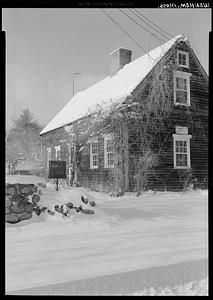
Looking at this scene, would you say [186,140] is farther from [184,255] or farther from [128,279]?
[128,279]

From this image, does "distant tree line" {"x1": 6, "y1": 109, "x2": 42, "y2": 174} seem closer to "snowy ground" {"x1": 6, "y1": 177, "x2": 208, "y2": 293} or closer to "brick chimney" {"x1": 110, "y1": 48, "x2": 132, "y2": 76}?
"snowy ground" {"x1": 6, "y1": 177, "x2": 208, "y2": 293}

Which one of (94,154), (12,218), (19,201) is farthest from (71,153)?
(12,218)

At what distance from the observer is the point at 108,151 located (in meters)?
8.12

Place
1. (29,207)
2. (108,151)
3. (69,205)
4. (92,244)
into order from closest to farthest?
(92,244) → (29,207) → (69,205) → (108,151)

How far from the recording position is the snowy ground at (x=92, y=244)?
2.26 m

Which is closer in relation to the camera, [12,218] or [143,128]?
[12,218]

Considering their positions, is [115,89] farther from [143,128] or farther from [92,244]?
[92,244]

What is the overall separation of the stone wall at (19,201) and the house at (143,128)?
3.61 m

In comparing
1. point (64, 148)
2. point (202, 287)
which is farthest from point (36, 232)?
point (64, 148)

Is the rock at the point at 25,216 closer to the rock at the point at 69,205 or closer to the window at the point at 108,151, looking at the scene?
the rock at the point at 69,205

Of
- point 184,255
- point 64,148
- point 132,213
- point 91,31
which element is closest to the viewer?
point 184,255

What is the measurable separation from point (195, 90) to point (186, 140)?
5.08 feet

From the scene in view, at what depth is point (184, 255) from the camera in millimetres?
2688

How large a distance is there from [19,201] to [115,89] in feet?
18.6
